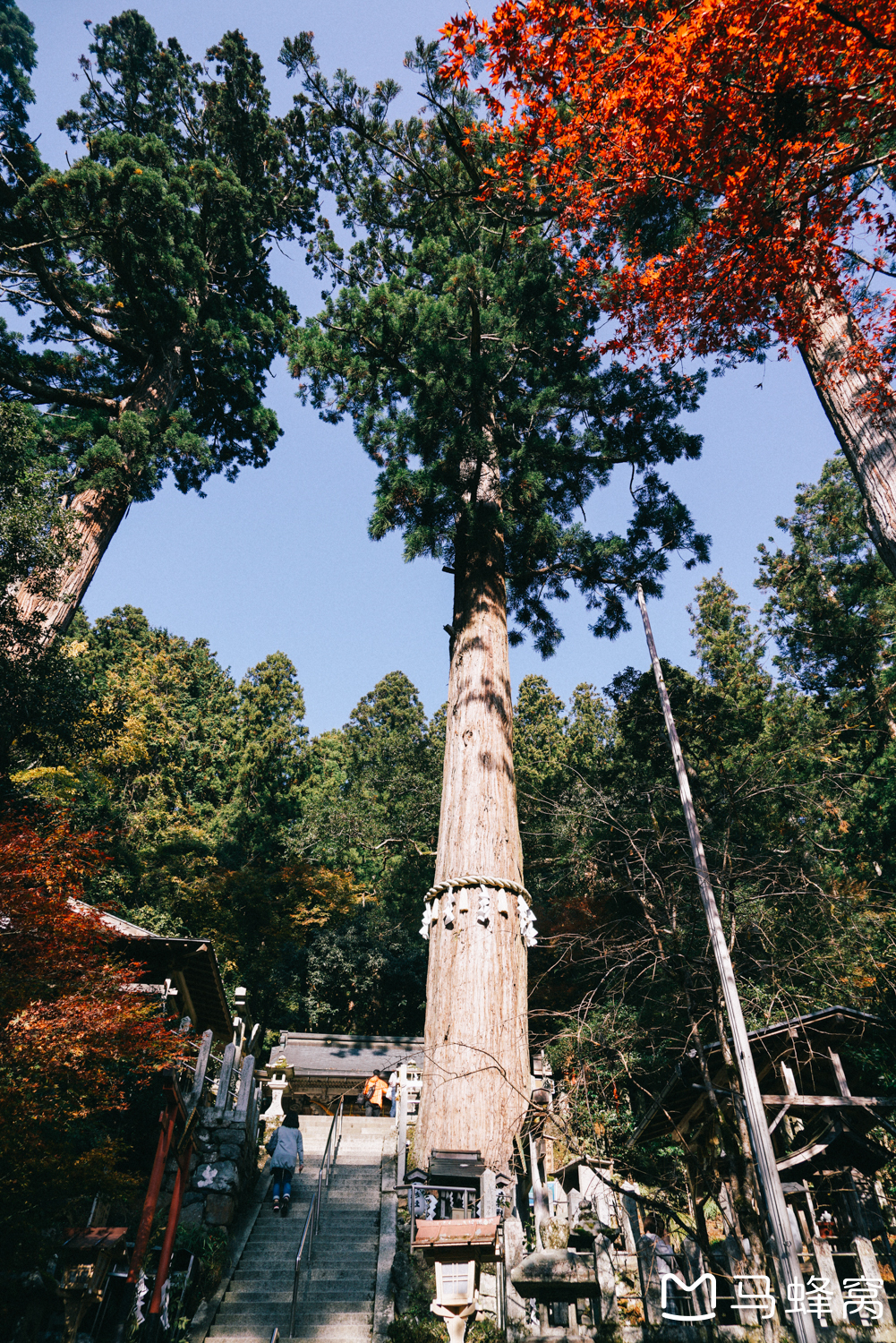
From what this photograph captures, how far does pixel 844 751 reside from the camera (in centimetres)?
1644

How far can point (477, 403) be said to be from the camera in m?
9.66

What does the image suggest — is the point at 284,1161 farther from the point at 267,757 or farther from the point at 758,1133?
the point at 267,757

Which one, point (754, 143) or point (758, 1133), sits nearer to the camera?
point (758, 1133)

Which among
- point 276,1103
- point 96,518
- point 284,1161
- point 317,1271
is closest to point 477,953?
point 317,1271

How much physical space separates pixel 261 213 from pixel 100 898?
53.4ft

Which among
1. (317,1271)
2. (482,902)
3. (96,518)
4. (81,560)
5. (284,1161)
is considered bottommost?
(317,1271)

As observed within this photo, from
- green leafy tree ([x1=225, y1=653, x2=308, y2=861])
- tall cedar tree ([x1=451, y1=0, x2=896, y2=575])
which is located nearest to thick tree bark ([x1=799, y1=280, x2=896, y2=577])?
tall cedar tree ([x1=451, y1=0, x2=896, y2=575])

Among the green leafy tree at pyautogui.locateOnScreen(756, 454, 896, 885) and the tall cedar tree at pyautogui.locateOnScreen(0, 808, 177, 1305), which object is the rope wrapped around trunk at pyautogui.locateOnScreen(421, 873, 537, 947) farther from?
the green leafy tree at pyautogui.locateOnScreen(756, 454, 896, 885)

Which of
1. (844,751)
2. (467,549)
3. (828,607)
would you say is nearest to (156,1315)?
(467,549)

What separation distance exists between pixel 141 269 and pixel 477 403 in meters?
7.30

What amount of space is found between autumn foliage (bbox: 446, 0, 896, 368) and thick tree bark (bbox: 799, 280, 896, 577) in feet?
0.31

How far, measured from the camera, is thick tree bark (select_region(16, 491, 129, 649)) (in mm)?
9172

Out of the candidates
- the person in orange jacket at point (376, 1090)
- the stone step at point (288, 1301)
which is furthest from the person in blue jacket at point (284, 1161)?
the person in orange jacket at point (376, 1090)

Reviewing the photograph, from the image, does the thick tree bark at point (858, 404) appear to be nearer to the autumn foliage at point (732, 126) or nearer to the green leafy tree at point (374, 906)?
the autumn foliage at point (732, 126)
